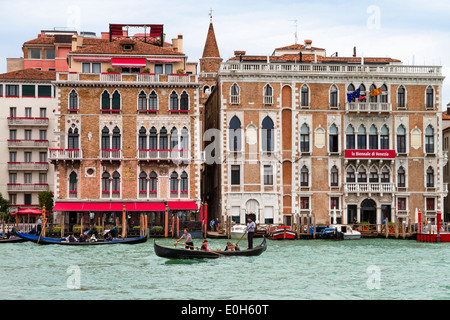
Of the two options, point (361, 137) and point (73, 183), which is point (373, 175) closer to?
A: point (361, 137)

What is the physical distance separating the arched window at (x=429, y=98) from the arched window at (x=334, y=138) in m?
6.40

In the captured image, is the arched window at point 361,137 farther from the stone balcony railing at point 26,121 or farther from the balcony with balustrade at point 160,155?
the stone balcony railing at point 26,121

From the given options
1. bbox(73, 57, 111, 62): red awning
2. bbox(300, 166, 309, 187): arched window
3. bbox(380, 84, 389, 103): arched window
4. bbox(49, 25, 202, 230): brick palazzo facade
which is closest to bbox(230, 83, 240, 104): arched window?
bbox(49, 25, 202, 230): brick palazzo facade

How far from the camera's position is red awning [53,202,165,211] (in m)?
50.5

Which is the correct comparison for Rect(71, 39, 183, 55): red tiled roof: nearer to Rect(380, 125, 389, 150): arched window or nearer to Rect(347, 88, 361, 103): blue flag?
Rect(347, 88, 361, 103): blue flag

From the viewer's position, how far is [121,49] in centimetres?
5428

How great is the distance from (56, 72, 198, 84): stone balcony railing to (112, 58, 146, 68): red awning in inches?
41.9

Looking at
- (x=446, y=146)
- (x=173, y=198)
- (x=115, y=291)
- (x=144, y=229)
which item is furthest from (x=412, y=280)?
(x=446, y=146)

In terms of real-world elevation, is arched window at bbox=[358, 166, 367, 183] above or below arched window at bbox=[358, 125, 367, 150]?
below

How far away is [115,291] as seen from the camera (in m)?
24.9

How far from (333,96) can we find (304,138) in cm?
341

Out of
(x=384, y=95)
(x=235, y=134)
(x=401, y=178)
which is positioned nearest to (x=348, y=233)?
(x=401, y=178)

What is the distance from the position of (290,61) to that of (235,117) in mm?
5891

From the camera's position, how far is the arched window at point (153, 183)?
52281 millimetres
